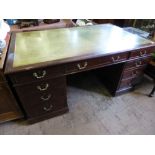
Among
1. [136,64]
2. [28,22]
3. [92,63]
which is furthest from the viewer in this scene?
[28,22]

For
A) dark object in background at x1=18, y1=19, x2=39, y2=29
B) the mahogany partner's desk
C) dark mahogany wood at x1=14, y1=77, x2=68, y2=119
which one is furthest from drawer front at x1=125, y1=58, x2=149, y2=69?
dark object in background at x1=18, y1=19, x2=39, y2=29

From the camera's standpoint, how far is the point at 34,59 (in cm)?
111

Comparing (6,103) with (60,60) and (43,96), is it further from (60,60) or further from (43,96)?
(60,60)

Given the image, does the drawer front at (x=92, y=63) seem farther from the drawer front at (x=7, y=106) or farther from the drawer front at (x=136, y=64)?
the drawer front at (x=7, y=106)

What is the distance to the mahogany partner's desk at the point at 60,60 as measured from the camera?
3.61 feet

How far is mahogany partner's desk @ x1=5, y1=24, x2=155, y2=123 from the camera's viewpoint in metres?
1.10

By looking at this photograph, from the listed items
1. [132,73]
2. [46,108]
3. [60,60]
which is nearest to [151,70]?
[132,73]

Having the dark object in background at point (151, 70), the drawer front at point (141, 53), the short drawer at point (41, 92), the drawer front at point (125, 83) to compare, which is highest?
the drawer front at point (141, 53)

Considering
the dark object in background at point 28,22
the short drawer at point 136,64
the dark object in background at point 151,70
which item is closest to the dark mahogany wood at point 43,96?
the short drawer at point 136,64

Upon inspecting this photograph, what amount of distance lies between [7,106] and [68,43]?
842 mm

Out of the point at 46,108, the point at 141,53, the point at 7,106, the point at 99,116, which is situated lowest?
the point at 99,116

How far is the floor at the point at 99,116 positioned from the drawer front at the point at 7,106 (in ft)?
0.49

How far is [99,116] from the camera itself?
1566 millimetres
